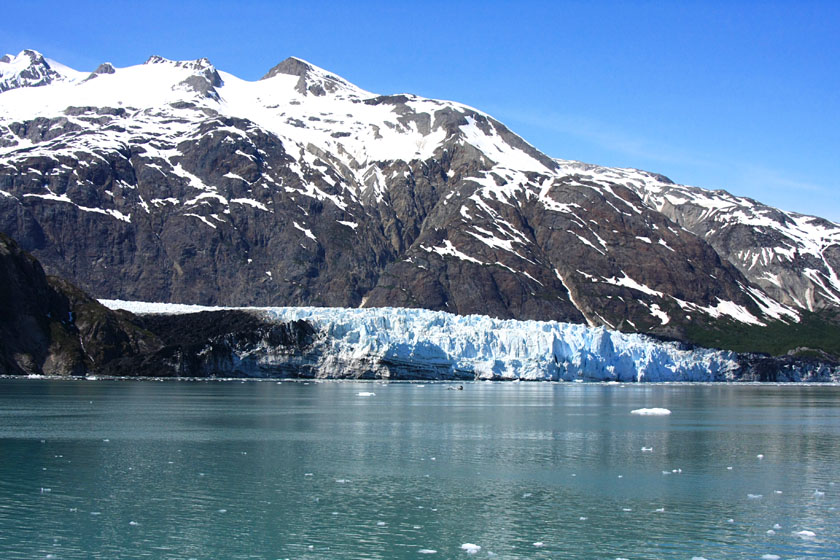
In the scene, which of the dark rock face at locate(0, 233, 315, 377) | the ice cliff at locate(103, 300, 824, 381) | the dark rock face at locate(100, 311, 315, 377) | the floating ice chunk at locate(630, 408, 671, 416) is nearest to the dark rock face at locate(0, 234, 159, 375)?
the dark rock face at locate(0, 233, 315, 377)

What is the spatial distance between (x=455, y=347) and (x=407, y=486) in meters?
84.9

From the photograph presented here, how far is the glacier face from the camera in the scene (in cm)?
11194

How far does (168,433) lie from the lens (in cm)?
4641

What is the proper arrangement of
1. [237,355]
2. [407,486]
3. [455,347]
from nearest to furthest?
1. [407,486]
2. [237,355]
3. [455,347]

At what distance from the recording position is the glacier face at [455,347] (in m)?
112

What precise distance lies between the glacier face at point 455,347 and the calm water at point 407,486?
171 feet

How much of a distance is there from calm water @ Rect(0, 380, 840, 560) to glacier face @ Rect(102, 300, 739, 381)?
52.2 m

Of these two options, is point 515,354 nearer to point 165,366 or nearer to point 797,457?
point 165,366

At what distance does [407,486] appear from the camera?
3120 centimetres

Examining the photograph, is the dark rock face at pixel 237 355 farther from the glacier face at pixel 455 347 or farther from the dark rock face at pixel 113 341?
the glacier face at pixel 455 347

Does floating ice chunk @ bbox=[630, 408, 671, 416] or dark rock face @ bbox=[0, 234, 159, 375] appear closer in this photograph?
floating ice chunk @ bbox=[630, 408, 671, 416]

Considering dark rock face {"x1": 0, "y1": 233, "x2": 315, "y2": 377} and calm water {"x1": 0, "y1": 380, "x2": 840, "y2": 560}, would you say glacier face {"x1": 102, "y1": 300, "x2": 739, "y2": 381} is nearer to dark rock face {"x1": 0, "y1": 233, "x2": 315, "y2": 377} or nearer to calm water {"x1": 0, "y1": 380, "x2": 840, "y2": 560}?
dark rock face {"x1": 0, "y1": 233, "x2": 315, "y2": 377}

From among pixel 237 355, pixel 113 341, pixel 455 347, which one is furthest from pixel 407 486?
pixel 113 341

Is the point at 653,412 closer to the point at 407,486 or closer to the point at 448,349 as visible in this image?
the point at 407,486
